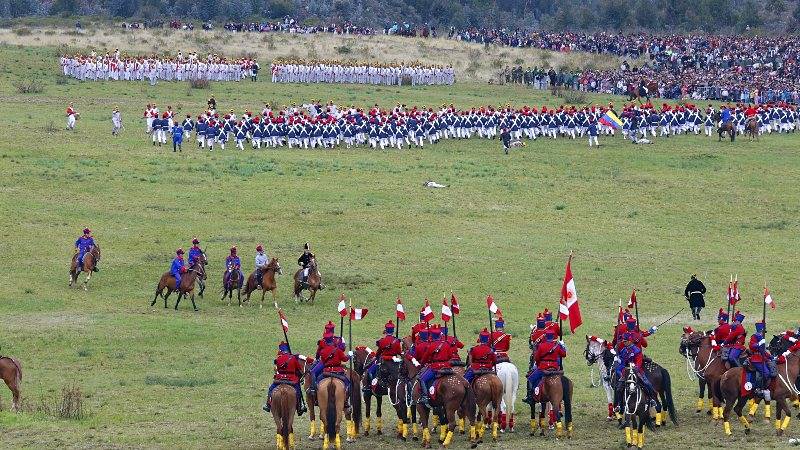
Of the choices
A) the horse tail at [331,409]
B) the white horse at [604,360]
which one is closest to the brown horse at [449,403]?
the horse tail at [331,409]

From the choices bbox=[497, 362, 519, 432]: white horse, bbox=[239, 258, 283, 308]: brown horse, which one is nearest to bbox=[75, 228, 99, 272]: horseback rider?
bbox=[239, 258, 283, 308]: brown horse

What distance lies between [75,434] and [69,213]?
84.1 feet

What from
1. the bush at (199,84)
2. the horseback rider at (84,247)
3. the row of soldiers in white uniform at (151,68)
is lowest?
the horseback rider at (84,247)

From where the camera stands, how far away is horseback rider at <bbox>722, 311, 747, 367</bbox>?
93.9 ft

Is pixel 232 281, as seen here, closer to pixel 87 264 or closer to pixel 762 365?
pixel 87 264

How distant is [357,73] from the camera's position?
3684 inches

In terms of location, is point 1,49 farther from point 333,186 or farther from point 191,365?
point 191,365

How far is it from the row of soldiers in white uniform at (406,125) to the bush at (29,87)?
13.1 metres

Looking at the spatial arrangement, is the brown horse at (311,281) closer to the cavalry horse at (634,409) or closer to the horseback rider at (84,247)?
the horseback rider at (84,247)

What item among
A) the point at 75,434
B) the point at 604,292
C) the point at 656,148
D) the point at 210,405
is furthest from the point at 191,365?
the point at 656,148

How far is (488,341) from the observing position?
27.6 m

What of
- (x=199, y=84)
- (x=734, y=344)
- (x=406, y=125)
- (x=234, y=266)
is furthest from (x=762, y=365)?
(x=199, y=84)

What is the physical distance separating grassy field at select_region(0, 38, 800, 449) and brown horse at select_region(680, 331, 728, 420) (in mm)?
447

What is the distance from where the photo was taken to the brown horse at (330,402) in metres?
26.3
